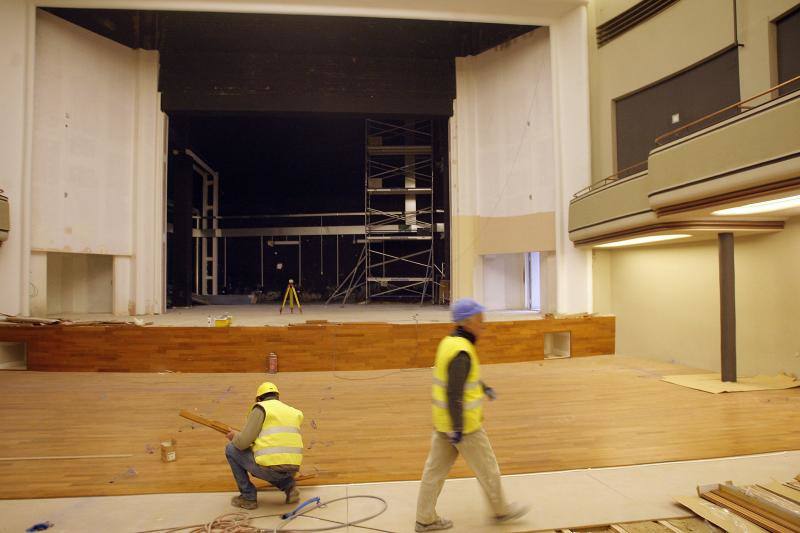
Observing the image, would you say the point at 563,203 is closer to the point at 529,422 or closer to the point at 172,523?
the point at 529,422

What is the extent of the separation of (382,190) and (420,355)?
329 inches

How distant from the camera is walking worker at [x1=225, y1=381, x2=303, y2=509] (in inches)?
132

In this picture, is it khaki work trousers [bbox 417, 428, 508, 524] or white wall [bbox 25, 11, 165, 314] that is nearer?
khaki work trousers [bbox 417, 428, 508, 524]

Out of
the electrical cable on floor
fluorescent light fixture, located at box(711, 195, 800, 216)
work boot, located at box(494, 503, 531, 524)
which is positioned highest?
fluorescent light fixture, located at box(711, 195, 800, 216)

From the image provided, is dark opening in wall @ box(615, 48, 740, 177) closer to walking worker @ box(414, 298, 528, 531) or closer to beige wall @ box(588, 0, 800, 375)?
beige wall @ box(588, 0, 800, 375)

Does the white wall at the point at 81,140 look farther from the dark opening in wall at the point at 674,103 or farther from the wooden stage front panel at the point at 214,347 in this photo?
the dark opening in wall at the point at 674,103

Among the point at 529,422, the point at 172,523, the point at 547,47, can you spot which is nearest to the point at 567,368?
the point at 529,422

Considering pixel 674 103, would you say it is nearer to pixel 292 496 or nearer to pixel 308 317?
pixel 308 317

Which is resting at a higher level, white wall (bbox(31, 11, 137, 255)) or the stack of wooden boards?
white wall (bbox(31, 11, 137, 255))

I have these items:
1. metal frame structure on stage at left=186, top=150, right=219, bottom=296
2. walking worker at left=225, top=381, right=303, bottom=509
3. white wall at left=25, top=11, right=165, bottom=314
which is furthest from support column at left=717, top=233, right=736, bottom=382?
metal frame structure on stage at left=186, top=150, right=219, bottom=296

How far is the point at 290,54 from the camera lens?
1349cm

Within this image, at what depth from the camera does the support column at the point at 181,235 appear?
16.1 metres

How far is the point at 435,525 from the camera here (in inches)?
120

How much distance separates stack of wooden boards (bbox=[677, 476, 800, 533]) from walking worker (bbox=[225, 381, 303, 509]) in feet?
9.07
